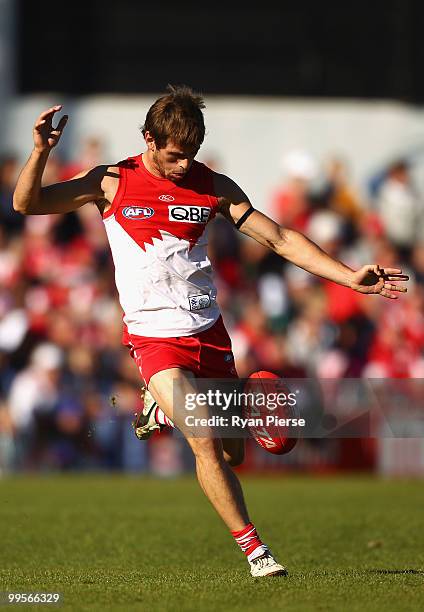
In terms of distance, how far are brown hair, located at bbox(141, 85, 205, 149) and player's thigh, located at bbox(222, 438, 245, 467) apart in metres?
1.73

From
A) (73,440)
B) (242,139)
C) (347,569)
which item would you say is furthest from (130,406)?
(347,569)

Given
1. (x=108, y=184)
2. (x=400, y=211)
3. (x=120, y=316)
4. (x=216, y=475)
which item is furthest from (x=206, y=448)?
(x=400, y=211)

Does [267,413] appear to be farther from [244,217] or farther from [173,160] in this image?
[173,160]

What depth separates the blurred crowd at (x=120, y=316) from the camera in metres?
16.5

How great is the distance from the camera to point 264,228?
793 cm

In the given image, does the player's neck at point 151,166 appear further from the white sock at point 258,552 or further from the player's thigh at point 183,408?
the white sock at point 258,552

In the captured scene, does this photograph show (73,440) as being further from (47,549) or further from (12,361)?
(47,549)

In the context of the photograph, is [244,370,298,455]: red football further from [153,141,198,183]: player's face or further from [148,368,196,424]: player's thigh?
[153,141,198,183]: player's face

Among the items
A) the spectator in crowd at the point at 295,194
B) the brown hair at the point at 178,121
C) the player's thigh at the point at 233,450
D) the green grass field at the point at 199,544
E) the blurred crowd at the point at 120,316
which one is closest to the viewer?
the green grass field at the point at 199,544

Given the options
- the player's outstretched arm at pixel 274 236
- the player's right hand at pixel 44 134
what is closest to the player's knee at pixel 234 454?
the player's outstretched arm at pixel 274 236

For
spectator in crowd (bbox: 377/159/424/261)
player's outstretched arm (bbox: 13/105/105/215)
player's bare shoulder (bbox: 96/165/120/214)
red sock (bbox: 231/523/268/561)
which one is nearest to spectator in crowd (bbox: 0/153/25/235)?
spectator in crowd (bbox: 377/159/424/261)

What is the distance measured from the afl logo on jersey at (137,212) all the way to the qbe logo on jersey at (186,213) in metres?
0.11

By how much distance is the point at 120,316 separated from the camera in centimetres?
1725

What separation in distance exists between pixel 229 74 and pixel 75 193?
13297mm
